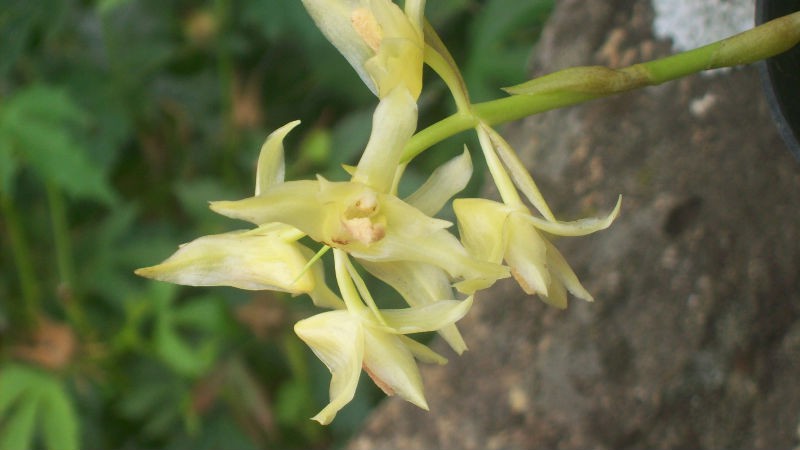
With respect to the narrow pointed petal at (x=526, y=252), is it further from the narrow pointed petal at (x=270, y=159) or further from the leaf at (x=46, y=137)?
the leaf at (x=46, y=137)

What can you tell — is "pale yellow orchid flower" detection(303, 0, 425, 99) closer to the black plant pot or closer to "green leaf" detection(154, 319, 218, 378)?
the black plant pot

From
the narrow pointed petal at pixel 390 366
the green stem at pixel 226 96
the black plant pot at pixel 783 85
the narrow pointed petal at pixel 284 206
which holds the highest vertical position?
the narrow pointed petal at pixel 284 206

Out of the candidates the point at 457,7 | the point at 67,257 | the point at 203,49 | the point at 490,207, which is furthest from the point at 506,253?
the point at 203,49

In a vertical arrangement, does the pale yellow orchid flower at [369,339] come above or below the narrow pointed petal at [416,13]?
below

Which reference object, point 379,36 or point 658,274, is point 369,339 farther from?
point 658,274

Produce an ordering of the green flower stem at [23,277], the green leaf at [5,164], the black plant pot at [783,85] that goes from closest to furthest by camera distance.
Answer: the black plant pot at [783,85] < the green leaf at [5,164] < the green flower stem at [23,277]

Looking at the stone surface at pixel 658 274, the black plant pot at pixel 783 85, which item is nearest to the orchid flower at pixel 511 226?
the black plant pot at pixel 783 85

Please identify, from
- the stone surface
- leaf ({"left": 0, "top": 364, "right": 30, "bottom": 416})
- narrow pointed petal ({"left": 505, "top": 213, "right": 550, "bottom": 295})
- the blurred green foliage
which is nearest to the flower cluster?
narrow pointed petal ({"left": 505, "top": 213, "right": 550, "bottom": 295})

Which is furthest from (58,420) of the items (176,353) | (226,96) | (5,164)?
(226,96)

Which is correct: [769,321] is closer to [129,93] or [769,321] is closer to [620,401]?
[620,401]
